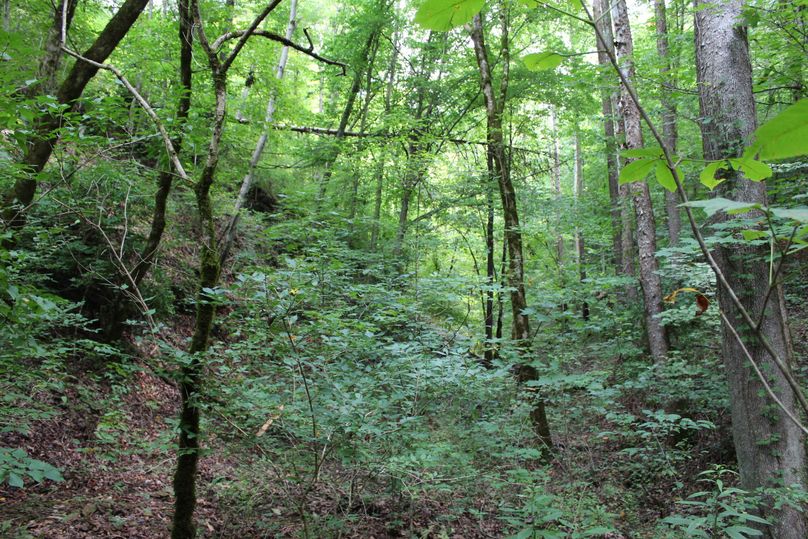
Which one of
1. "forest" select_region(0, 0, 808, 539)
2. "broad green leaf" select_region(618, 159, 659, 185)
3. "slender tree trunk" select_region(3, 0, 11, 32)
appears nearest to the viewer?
"broad green leaf" select_region(618, 159, 659, 185)

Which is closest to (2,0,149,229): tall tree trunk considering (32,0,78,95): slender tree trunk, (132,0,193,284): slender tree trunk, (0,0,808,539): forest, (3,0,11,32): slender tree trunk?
→ (0,0,808,539): forest

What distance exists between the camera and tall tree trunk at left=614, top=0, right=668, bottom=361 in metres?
7.19

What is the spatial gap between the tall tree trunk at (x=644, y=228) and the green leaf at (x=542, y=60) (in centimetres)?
714

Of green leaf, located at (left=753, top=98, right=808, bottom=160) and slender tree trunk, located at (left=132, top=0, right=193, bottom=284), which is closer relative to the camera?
green leaf, located at (left=753, top=98, right=808, bottom=160)

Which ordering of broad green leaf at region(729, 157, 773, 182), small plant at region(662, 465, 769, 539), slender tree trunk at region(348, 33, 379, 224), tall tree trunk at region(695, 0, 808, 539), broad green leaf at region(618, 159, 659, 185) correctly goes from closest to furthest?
broad green leaf at region(729, 157, 773, 182), broad green leaf at region(618, 159, 659, 185), small plant at region(662, 465, 769, 539), tall tree trunk at region(695, 0, 808, 539), slender tree trunk at region(348, 33, 379, 224)

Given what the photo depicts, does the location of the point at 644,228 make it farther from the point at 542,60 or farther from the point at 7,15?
the point at 7,15

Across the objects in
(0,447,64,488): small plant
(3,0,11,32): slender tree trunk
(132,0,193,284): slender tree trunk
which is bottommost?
(0,447,64,488): small plant

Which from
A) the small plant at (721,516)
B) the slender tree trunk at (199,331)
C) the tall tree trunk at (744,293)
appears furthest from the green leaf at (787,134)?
the tall tree trunk at (744,293)

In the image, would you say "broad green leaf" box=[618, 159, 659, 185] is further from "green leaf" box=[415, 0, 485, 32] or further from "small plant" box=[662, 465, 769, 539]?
"small plant" box=[662, 465, 769, 539]

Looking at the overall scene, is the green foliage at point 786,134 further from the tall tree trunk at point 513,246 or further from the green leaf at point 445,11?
the tall tree trunk at point 513,246

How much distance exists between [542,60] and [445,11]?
30 cm

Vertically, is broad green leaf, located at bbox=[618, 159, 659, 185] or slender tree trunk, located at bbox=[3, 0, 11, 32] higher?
slender tree trunk, located at bbox=[3, 0, 11, 32]

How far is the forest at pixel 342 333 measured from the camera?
3.01 meters

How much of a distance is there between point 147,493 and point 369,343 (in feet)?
10.1
